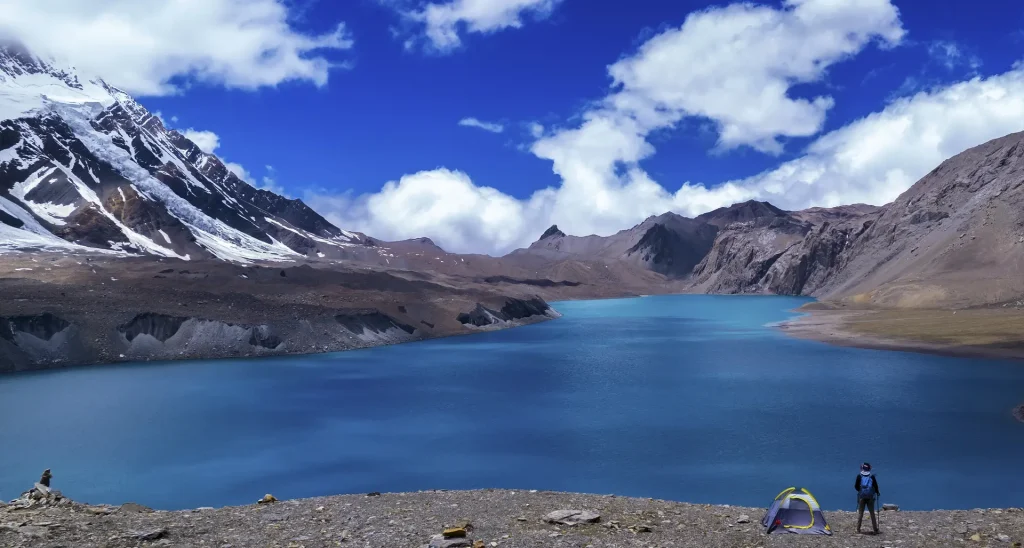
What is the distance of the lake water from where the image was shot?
30.0m

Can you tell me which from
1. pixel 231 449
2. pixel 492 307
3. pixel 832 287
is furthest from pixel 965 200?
pixel 231 449

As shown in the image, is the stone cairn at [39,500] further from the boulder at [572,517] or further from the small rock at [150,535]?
the boulder at [572,517]

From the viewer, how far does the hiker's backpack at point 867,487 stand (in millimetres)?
16891

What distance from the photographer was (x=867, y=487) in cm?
1692

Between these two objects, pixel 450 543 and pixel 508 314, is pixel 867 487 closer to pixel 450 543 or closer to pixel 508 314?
pixel 450 543

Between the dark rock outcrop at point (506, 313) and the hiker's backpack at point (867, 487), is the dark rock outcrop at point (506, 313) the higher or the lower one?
the higher one

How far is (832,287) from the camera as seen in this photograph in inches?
7633

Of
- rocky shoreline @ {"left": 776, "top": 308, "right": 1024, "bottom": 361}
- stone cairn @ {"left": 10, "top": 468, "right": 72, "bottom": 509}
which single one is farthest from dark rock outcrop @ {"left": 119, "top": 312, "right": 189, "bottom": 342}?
rocky shoreline @ {"left": 776, "top": 308, "right": 1024, "bottom": 361}

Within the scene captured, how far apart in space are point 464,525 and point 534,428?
24.8m

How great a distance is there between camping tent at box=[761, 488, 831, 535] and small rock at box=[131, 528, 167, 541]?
1370cm

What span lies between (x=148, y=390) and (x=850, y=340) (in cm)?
7463

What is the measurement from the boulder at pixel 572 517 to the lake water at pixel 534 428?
33.3ft

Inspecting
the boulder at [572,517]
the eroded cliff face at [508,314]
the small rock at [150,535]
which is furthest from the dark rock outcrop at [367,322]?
the small rock at [150,535]

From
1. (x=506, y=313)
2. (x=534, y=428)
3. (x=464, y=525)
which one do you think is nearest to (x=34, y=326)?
(x=534, y=428)
